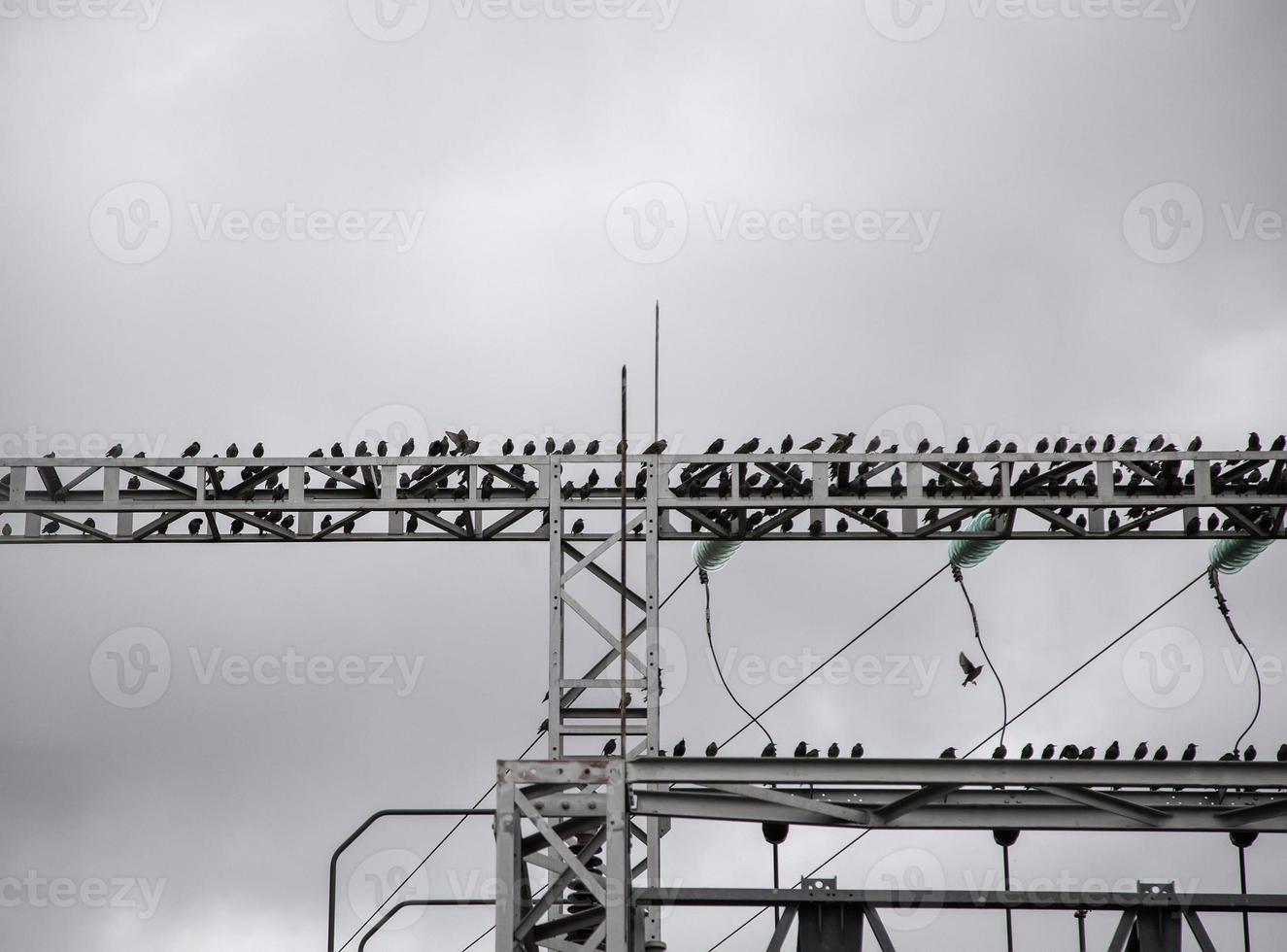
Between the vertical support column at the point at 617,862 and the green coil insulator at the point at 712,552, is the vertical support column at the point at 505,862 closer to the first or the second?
the vertical support column at the point at 617,862

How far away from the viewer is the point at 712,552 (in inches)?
850

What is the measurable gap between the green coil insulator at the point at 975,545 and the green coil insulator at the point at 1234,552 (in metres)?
2.43

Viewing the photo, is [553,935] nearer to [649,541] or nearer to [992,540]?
[649,541]

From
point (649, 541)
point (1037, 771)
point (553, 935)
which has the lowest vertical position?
point (553, 935)

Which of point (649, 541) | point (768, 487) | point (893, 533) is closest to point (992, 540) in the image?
point (893, 533)

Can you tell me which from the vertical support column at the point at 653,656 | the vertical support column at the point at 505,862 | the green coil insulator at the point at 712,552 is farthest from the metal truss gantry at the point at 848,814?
the green coil insulator at the point at 712,552

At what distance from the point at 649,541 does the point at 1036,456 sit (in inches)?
165

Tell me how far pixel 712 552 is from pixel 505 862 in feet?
27.1

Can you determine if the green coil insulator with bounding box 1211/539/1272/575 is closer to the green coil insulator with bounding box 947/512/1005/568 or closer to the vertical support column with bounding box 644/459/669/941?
the green coil insulator with bounding box 947/512/1005/568

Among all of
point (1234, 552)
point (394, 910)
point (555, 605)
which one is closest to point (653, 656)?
point (555, 605)

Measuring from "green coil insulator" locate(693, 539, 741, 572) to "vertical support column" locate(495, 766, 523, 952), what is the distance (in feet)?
25.0

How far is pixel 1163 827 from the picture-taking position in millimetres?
14133

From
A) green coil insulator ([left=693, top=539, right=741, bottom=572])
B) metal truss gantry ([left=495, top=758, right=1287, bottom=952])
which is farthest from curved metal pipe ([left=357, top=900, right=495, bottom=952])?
green coil insulator ([left=693, top=539, right=741, bottom=572])

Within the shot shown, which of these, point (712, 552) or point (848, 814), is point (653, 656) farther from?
point (848, 814)
